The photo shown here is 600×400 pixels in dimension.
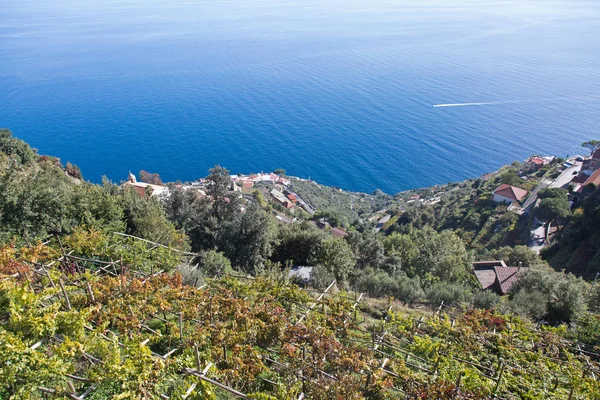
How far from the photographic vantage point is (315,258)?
19047 millimetres

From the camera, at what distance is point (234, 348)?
7.17 m

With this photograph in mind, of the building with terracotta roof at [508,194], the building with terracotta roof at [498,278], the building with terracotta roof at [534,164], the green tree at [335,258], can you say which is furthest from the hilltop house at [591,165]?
the green tree at [335,258]

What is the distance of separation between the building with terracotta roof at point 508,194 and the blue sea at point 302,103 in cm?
1336

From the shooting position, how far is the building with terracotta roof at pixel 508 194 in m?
45.2

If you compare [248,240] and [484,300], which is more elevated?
[248,240]

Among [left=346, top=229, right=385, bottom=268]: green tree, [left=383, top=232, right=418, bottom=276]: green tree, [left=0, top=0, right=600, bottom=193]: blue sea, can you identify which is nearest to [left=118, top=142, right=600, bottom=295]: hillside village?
[left=0, top=0, right=600, bottom=193]: blue sea

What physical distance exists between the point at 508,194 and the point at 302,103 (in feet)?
149

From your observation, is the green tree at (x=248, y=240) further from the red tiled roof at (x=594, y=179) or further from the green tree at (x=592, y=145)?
the green tree at (x=592, y=145)

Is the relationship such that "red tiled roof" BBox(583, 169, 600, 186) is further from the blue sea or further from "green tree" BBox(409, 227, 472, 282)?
"green tree" BBox(409, 227, 472, 282)

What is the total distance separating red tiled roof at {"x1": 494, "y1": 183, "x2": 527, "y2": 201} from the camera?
4526 cm

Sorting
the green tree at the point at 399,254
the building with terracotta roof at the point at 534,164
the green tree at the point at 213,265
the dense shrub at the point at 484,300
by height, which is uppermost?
the green tree at the point at 213,265

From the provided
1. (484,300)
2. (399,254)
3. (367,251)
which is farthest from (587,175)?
(484,300)

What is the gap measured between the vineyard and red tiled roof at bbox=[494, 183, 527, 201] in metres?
39.0

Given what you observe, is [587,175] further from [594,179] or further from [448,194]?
[448,194]
